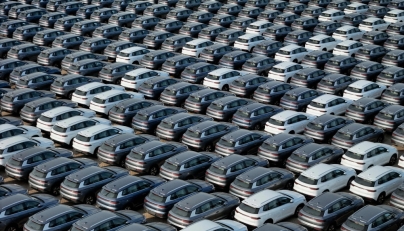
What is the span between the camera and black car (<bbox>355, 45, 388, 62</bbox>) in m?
42.4

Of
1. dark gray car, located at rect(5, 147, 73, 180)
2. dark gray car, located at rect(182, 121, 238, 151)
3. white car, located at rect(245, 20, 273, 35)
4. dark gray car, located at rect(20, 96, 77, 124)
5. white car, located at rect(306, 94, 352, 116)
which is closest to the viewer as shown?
dark gray car, located at rect(5, 147, 73, 180)

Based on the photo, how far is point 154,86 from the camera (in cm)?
3644

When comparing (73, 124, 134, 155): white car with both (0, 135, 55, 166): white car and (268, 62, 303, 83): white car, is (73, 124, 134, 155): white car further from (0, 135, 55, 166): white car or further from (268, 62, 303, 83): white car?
(268, 62, 303, 83): white car

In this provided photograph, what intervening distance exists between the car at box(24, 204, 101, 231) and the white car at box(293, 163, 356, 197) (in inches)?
299

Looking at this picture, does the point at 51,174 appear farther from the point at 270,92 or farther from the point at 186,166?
the point at 270,92

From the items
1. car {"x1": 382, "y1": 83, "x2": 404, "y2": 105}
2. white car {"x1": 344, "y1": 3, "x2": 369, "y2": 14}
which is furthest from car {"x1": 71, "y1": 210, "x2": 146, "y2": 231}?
white car {"x1": 344, "y1": 3, "x2": 369, "y2": 14}

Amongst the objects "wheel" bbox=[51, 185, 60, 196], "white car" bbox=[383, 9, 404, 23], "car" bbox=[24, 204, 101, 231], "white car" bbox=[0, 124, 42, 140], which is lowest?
"wheel" bbox=[51, 185, 60, 196]

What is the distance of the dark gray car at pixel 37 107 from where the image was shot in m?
33.1

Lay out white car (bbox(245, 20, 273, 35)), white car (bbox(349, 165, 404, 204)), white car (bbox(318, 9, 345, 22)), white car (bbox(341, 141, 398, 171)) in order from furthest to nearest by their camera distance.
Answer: white car (bbox(318, 9, 345, 22)) < white car (bbox(245, 20, 273, 35)) < white car (bbox(341, 141, 398, 171)) < white car (bbox(349, 165, 404, 204))

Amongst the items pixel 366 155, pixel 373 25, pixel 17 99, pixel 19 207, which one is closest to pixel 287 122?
pixel 366 155

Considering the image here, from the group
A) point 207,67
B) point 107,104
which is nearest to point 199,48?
point 207,67

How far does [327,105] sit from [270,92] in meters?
3.18

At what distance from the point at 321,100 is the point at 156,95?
855 cm

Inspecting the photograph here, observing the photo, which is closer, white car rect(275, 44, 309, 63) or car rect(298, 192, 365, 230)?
car rect(298, 192, 365, 230)
